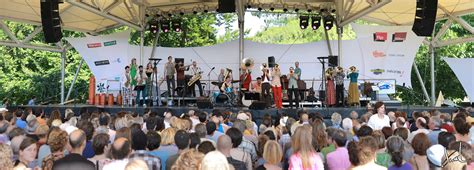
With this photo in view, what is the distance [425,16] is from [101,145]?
933cm

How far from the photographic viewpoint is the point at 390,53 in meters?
17.3

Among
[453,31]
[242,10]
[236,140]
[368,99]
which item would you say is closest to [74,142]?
[236,140]

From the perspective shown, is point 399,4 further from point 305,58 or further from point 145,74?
point 145,74

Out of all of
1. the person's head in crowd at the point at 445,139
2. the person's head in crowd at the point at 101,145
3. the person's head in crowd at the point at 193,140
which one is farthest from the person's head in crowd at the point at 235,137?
the person's head in crowd at the point at 445,139

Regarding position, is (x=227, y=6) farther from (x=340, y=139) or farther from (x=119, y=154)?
(x=119, y=154)

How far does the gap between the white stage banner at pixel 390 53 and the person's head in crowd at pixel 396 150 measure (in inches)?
551

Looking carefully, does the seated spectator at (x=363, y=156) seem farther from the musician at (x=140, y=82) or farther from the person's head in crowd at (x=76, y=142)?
the musician at (x=140, y=82)

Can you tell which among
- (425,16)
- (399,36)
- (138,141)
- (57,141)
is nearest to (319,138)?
(138,141)

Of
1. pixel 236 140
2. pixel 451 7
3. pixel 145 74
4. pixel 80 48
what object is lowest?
pixel 236 140

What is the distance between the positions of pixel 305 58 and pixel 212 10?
4329 mm

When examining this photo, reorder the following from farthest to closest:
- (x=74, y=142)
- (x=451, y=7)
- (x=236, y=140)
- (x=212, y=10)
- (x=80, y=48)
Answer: (x=212, y=10) < (x=80, y=48) < (x=451, y=7) < (x=236, y=140) < (x=74, y=142)

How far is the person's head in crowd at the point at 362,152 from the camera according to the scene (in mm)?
3174

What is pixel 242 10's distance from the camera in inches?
691

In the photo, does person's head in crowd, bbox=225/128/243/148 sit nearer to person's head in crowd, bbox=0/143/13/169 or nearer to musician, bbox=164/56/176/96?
person's head in crowd, bbox=0/143/13/169
